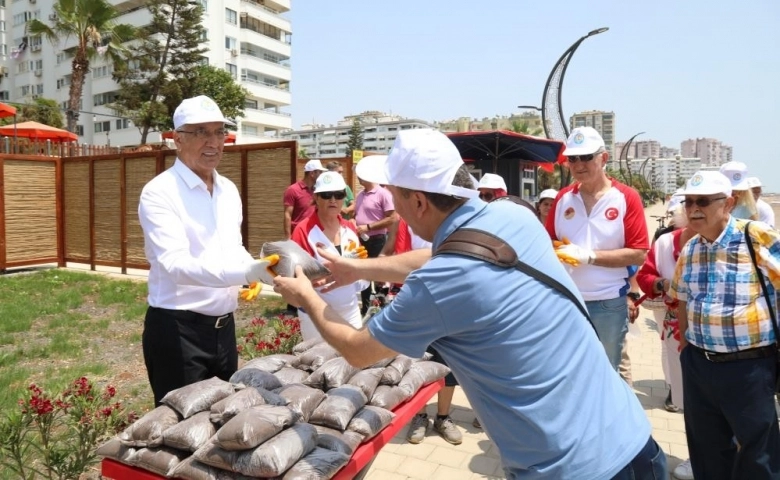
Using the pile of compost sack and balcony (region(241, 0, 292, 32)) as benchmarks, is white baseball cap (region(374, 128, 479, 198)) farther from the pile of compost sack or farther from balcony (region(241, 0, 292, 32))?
balcony (region(241, 0, 292, 32))

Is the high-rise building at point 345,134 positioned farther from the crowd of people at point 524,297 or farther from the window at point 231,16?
the crowd of people at point 524,297

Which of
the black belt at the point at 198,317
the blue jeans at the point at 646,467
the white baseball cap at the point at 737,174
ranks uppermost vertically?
the white baseball cap at the point at 737,174

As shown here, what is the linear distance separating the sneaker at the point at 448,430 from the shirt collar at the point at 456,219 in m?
2.98

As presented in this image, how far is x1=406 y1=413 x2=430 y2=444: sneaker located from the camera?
4270mm

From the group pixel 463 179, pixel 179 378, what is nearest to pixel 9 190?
pixel 179 378

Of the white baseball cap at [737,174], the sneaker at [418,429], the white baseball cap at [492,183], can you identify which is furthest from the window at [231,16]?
the white baseball cap at [737,174]

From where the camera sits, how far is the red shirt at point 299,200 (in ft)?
24.2

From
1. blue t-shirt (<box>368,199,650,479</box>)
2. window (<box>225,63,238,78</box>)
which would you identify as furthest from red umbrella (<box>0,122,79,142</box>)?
window (<box>225,63,238,78</box>)

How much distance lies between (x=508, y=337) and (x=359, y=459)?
109 centimetres

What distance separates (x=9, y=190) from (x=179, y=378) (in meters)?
10.7

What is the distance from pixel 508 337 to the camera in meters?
1.58

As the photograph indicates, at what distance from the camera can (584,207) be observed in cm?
376

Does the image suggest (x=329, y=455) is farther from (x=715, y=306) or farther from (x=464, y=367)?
(x=715, y=306)

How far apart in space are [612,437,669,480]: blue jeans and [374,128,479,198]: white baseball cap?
965 millimetres
